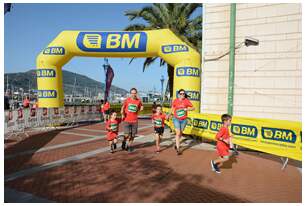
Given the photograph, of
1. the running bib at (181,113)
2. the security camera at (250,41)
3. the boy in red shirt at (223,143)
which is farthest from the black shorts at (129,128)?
the security camera at (250,41)

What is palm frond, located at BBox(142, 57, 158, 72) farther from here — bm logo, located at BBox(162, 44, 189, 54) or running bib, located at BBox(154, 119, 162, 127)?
running bib, located at BBox(154, 119, 162, 127)

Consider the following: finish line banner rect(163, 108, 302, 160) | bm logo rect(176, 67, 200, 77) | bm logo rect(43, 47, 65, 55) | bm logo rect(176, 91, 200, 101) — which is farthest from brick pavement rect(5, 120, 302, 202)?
bm logo rect(43, 47, 65, 55)

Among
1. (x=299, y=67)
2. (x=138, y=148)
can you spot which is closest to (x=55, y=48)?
(x=138, y=148)

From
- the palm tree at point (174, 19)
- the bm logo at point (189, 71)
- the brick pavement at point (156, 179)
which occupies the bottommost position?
the brick pavement at point (156, 179)

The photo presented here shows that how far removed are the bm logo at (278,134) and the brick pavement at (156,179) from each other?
0.71 m

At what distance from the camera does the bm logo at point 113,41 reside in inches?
448

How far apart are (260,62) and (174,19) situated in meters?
11.6

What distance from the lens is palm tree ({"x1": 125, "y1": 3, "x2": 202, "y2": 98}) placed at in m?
19.2

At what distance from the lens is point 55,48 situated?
40.7 ft

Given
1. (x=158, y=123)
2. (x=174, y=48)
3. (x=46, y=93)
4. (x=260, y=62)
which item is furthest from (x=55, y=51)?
(x=260, y=62)

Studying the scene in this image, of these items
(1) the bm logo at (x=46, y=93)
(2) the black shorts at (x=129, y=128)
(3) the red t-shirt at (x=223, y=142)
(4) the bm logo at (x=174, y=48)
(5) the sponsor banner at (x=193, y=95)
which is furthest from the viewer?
(1) the bm logo at (x=46, y=93)

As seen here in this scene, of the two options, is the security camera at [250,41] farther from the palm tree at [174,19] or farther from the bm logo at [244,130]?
the palm tree at [174,19]

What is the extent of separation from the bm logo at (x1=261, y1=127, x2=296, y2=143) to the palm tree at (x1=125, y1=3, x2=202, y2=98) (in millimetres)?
13046
